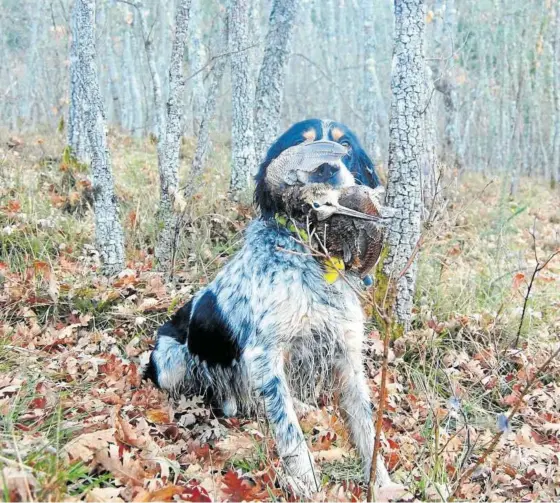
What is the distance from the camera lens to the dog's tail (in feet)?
12.5

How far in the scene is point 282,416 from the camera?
116 inches

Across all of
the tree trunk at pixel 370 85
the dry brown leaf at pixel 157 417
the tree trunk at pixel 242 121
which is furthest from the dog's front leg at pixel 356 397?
the tree trunk at pixel 370 85

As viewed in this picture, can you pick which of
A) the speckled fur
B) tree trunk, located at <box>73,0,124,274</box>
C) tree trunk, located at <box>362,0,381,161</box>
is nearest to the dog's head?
the speckled fur

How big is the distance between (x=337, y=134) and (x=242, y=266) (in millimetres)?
919

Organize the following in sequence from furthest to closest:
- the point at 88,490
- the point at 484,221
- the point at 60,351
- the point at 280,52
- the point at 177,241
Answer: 1. the point at 484,221
2. the point at 280,52
3. the point at 177,241
4. the point at 60,351
5. the point at 88,490

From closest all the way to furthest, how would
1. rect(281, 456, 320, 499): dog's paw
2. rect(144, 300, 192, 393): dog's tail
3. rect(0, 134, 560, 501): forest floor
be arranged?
rect(0, 134, 560, 501): forest floor < rect(281, 456, 320, 499): dog's paw < rect(144, 300, 192, 393): dog's tail

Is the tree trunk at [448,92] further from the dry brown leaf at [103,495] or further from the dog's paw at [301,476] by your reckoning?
the dry brown leaf at [103,495]

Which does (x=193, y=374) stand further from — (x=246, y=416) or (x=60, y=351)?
(x=60, y=351)

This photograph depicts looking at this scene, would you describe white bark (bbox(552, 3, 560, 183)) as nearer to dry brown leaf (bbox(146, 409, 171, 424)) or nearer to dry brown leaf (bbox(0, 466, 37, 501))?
dry brown leaf (bbox(146, 409, 171, 424))

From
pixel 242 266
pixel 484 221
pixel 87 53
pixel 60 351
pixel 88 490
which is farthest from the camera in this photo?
pixel 484 221

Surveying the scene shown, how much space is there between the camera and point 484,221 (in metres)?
9.91

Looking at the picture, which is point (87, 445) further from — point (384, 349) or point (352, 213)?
point (352, 213)

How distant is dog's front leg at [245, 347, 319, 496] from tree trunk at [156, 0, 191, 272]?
245 cm

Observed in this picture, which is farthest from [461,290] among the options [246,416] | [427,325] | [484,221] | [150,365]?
[484,221]
